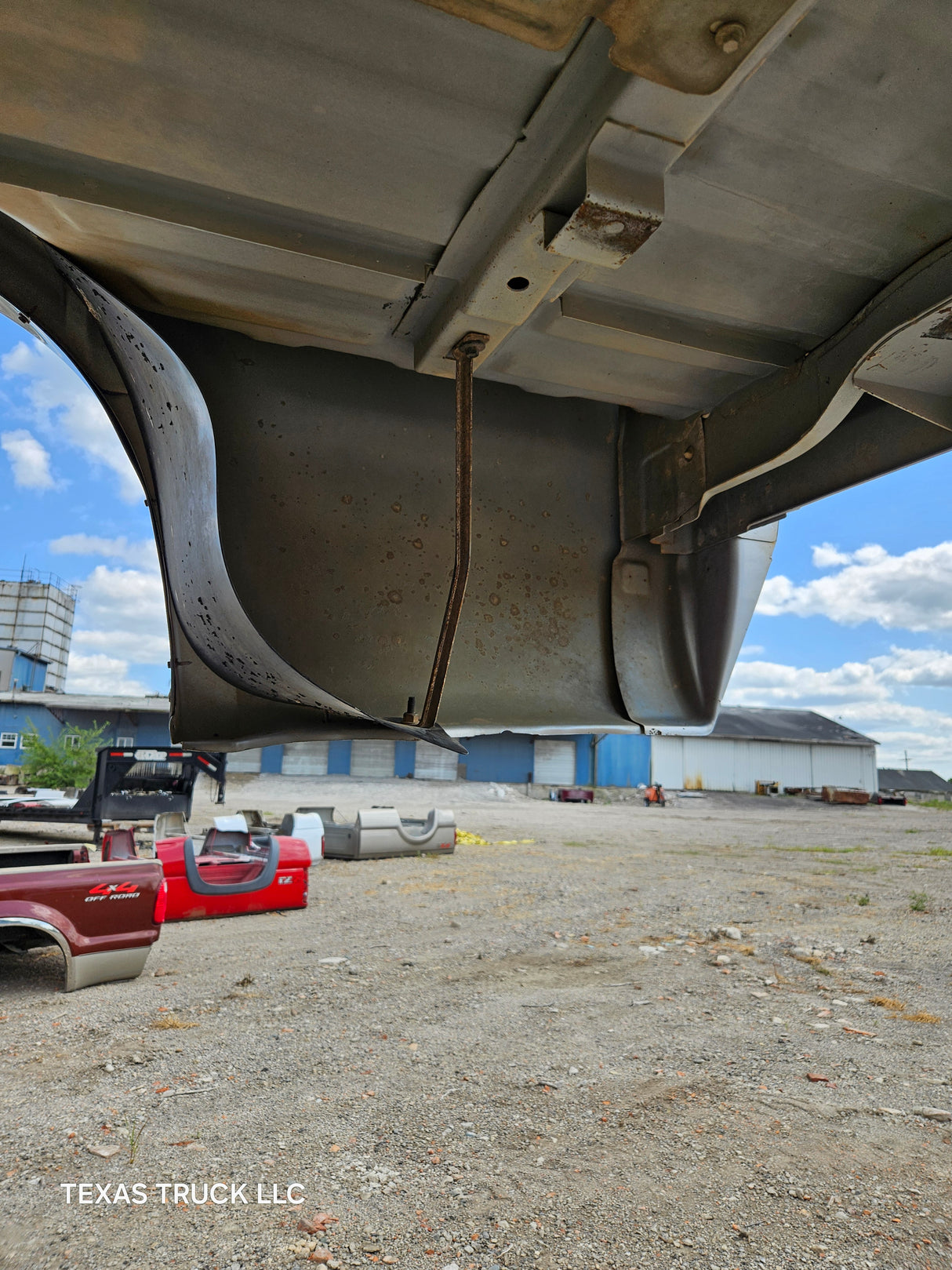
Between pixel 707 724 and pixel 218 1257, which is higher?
pixel 707 724

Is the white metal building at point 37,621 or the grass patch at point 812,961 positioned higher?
the white metal building at point 37,621

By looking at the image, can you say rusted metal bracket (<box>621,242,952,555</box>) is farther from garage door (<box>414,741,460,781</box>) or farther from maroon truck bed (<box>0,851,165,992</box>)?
garage door (<box>414,741,460,781</box>)

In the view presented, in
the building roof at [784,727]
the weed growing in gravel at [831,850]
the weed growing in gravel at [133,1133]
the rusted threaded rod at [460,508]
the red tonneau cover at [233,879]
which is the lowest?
the weed growing in gravel at [133,1133]

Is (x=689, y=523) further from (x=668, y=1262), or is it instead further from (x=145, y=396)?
(x=668, y=1262)

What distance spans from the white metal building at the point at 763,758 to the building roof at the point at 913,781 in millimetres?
7246

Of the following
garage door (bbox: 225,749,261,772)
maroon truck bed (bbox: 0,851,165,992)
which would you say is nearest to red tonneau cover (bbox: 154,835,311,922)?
maroon truck bed (bbox: 0,851,165,992)

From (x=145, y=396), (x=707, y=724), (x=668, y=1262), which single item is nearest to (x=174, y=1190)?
(x=668, y=1262)

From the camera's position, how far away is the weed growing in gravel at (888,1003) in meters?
4.64

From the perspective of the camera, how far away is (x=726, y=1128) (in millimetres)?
3127

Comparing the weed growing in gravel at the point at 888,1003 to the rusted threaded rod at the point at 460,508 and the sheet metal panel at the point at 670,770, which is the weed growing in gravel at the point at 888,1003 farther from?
the sheet metal panel at the point at 670,770

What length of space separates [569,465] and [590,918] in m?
5.82

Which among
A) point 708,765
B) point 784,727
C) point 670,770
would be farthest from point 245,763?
point 784,727

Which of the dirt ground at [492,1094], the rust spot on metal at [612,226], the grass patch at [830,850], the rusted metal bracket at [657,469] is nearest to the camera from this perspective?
the rust spot on metal at [612,226]

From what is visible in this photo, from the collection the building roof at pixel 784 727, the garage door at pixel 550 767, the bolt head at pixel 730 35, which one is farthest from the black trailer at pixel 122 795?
the building roof at pixel 784 727
